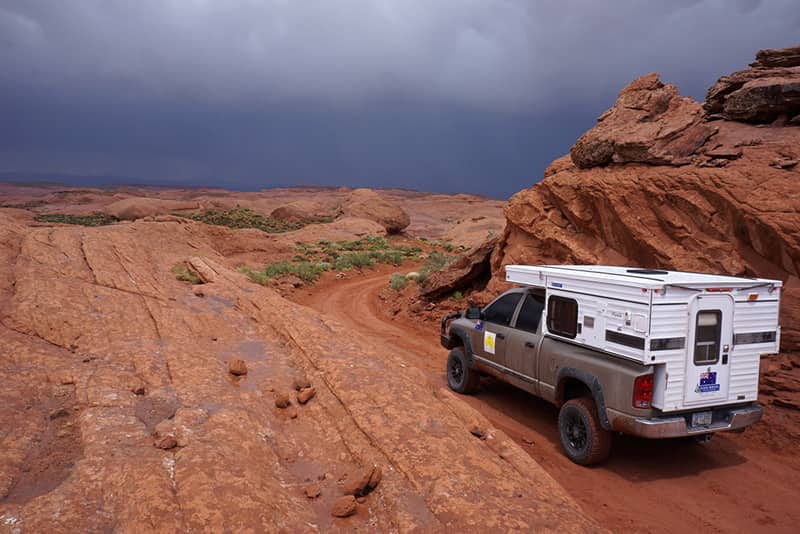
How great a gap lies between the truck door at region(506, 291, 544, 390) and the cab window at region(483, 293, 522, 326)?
20 centimetres

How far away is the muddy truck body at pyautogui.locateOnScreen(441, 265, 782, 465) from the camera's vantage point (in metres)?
5.70

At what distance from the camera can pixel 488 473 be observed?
16.0 ft

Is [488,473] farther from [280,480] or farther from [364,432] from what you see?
[280,480]

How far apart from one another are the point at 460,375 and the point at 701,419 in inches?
161

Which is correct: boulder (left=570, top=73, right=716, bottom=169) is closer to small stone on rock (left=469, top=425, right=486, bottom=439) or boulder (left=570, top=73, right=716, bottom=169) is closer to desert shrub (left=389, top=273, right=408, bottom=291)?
small stone on rock (left=469, top=425, right=486, bottom=439)

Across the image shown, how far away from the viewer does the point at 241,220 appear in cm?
4700

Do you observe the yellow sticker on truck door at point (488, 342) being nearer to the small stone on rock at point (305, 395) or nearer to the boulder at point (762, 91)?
the small stone on rock at point (305, 395)

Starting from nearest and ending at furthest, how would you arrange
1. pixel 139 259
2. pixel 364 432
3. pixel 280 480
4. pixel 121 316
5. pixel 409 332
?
pixel 280 480, pixel 364 432, pixel 121 316, pixel 139 259, pixel 409 332

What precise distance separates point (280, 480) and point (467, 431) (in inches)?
80.0

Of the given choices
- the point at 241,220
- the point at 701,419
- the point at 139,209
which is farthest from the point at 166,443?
the point at 139,209

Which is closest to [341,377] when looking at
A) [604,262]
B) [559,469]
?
[559,469]

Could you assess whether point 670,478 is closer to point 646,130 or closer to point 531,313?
point 531,313

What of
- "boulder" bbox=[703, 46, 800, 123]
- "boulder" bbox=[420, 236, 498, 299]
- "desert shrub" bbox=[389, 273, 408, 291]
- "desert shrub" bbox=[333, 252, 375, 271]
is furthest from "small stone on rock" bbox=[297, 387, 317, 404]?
"desert shrub" bbox=[333, 252, 375, 271]

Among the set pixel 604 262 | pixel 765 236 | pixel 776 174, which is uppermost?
pixel 776 174
